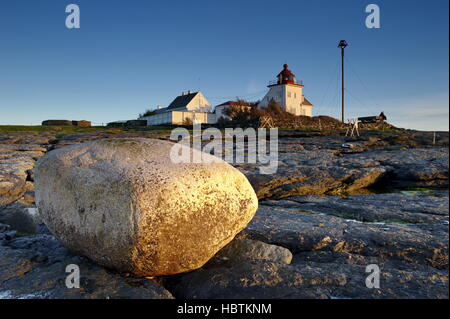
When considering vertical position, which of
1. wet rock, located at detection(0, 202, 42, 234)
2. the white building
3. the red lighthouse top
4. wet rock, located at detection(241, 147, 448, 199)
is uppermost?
the red lighthouse top

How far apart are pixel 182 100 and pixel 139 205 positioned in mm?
64687

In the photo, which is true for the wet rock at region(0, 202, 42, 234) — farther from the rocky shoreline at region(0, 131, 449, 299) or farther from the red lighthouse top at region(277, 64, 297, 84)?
the red lighthouse top at region(277, 64, 297, 84)

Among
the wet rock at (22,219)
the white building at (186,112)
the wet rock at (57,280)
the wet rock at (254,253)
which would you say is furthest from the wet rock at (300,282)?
the white building at (186,112)

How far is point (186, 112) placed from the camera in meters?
59.7

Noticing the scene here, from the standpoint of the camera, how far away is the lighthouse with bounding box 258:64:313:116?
198 feet

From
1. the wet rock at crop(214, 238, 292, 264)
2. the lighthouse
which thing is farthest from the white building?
the wet rock at crop(214, 238, 292, 264)

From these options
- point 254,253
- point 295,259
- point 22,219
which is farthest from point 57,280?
point 22,219

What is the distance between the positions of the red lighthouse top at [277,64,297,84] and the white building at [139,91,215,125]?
13.8m

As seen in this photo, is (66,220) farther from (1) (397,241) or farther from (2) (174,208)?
(1) (397,241)

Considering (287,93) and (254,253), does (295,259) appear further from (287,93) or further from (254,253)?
(287,93)

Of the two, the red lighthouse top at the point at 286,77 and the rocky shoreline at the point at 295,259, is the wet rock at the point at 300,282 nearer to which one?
the rocky shoreline at the point at 295,259
